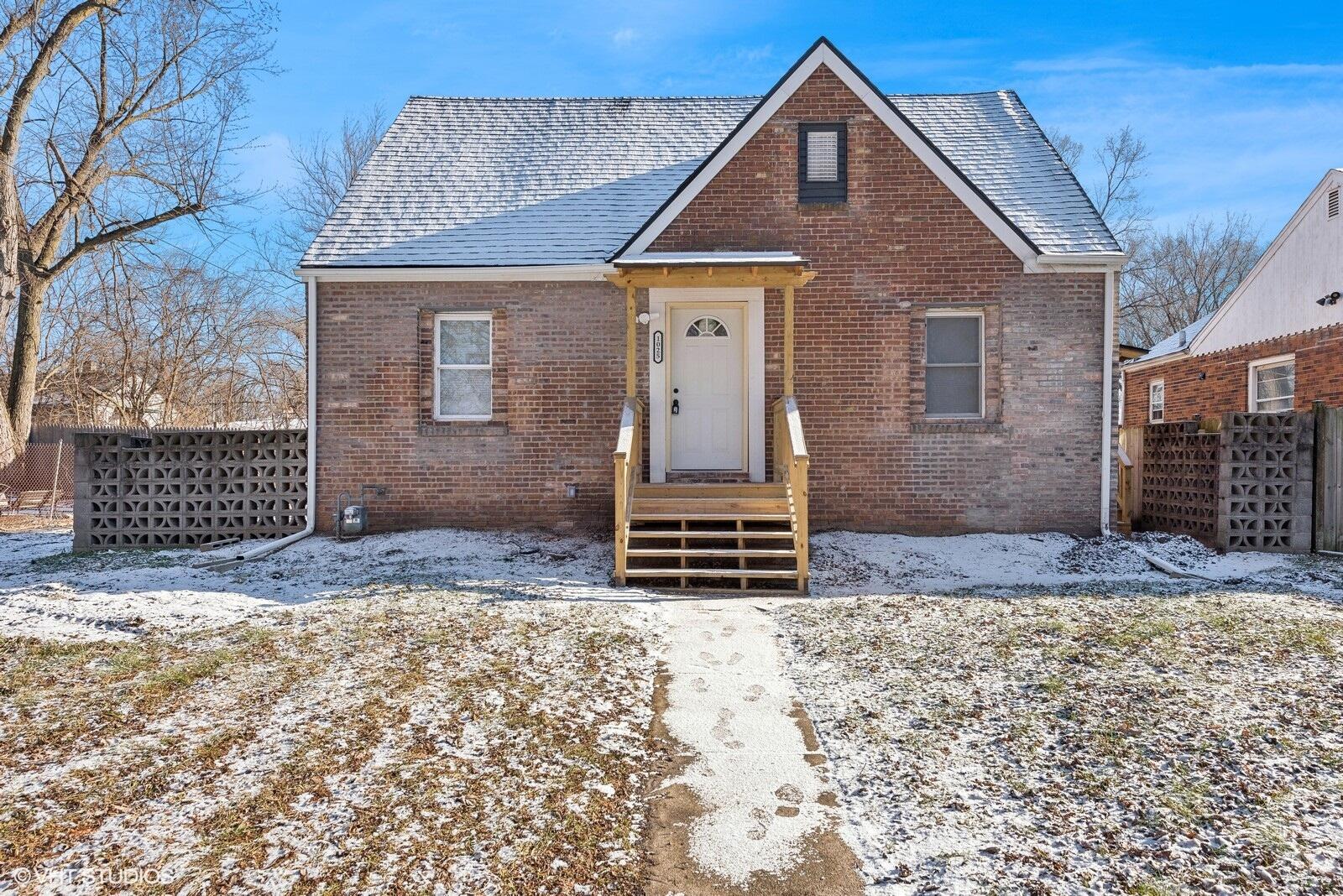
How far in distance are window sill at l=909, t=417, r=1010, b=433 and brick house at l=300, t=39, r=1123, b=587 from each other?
0.02 meters

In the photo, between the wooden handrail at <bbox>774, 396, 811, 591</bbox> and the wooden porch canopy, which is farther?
the wooden porch canopy

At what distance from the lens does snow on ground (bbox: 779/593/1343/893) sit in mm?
2791

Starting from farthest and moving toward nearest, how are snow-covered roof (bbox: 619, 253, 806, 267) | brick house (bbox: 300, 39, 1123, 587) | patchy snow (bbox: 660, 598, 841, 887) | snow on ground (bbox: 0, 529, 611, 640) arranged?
1. brick house (bbox: 300, 39, 1123, 587)
2. snow-covered roof (bbox: 619, 253, 806, 267)
3. snow on ground (bbox: 0, 529, 611, 640)
4. patchy snow (bbox: 660, 598, 841, 887)

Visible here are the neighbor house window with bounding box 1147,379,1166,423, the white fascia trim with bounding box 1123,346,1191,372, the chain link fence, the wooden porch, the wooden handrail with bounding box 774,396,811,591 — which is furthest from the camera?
the neighbor house window with bounding box 1147,379,1166,423

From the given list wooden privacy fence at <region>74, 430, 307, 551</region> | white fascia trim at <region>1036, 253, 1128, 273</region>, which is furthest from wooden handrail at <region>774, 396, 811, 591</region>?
wooden privacy fence at <region>74, 430, 307, 551</region>

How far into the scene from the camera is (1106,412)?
9.83 metres

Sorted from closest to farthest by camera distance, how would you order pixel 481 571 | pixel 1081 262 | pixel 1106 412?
pixel 481 571
pixel 1081 262
pixel 1106 412

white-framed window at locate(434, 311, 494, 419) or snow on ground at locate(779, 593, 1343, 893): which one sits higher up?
white-framed window at locate(434, 311, 494, 419)

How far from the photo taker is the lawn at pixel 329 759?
2754mm

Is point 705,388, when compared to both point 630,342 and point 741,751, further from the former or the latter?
point 741,751

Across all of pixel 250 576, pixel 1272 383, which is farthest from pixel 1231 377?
pixel 250 576

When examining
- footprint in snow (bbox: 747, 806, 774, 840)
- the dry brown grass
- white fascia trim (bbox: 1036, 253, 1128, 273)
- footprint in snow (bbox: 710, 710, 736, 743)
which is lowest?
the dry brown grass

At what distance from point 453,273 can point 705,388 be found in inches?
142

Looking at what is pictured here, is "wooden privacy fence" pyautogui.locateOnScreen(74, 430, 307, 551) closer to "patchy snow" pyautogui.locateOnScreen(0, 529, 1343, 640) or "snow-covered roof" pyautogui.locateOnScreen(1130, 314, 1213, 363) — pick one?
"patchy snow" pyautogui.locateOnScreen(0, 529, 1343, 640)
